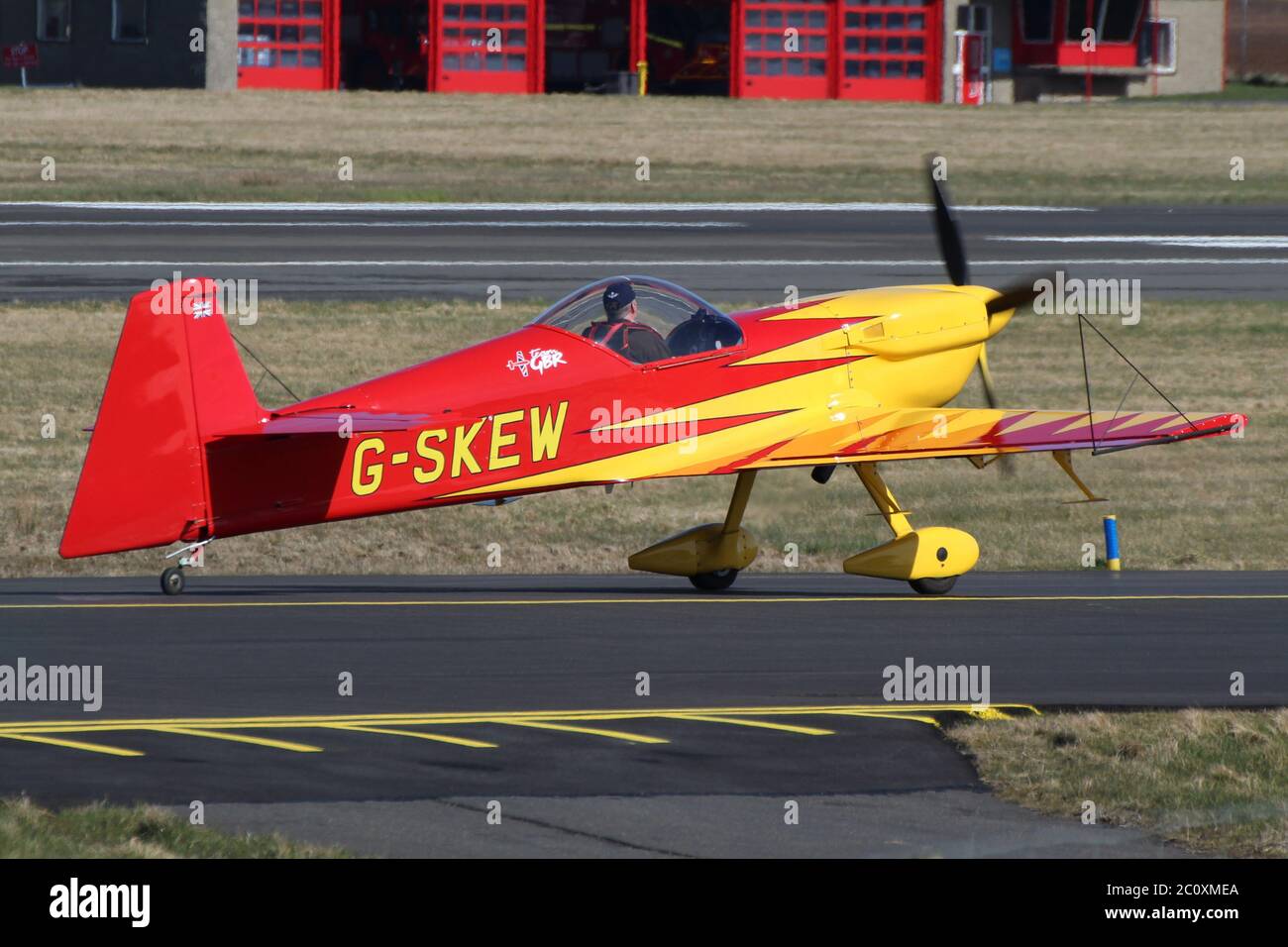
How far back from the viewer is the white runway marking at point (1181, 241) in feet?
137

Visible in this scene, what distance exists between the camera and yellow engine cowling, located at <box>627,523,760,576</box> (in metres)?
17.5

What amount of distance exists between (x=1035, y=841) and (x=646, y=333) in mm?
6971

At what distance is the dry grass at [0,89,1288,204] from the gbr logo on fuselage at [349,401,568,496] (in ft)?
109

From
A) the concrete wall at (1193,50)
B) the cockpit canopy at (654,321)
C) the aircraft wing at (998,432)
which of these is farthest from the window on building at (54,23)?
the aircraft wing at (998,432)

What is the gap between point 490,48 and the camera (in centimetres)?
7088

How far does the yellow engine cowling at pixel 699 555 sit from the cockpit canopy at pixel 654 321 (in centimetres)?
196

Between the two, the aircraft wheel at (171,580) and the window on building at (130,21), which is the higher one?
the window on building at (130,21)

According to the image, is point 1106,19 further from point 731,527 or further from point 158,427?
point 158,427

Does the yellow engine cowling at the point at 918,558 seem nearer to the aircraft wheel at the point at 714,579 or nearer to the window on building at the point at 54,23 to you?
the aircraft wheel at the point at 714,579

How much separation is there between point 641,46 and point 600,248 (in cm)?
3578

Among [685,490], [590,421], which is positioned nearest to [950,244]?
[590,421]

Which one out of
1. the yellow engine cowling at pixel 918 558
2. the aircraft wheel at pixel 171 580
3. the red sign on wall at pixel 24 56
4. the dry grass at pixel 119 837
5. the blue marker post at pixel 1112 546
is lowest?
the blue marker post at pixel 1112 546

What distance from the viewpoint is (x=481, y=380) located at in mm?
15219
